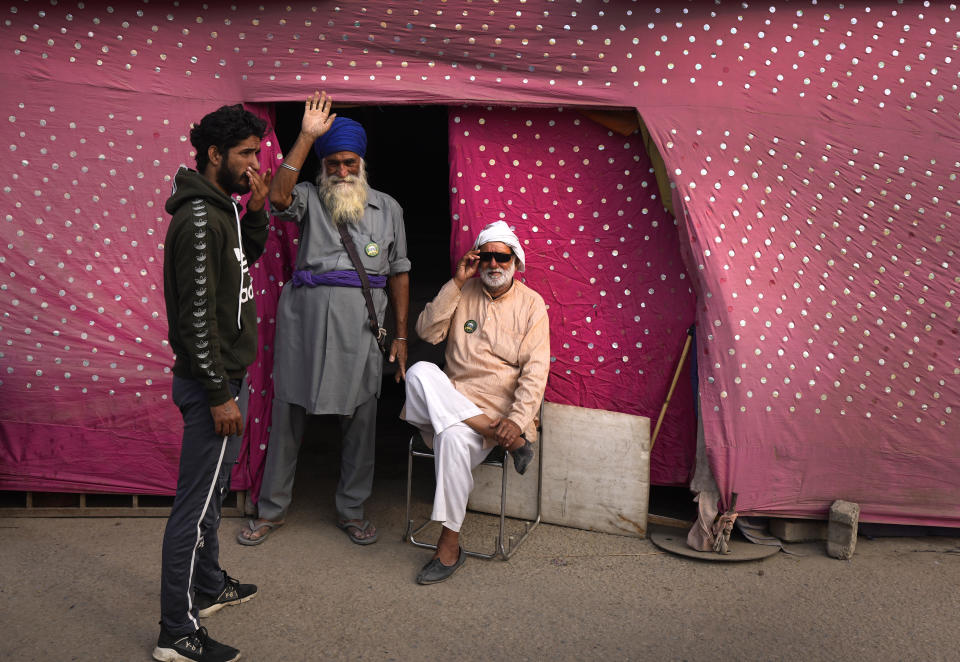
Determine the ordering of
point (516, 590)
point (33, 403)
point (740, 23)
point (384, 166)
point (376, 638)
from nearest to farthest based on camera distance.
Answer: point (376, 638)
point (516, 590)
point (740, 23)
point (33, 403)
point (384, 166)

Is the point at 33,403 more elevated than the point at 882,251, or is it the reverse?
the point at 882,251

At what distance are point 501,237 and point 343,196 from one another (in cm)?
78

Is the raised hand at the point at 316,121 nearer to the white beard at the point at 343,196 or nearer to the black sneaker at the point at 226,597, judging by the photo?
the white beard at the point at 343,196

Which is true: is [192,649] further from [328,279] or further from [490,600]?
[328,279]

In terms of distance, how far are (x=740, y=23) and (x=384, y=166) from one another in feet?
12.4

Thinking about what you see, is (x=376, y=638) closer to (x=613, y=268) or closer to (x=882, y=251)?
(x=613, y=268)

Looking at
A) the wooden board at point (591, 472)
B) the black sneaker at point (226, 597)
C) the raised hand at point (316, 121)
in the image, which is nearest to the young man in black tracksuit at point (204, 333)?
the black sneaker at point (226, 597)

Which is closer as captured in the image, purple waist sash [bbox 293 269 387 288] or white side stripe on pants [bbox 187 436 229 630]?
white side stripe on pants [bbox 187 436 229 630]

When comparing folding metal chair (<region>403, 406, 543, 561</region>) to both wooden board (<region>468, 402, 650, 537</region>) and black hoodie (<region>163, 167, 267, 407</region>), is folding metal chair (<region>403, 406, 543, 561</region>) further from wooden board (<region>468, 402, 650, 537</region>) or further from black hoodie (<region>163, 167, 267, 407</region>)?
black hoodie (<region>163, 167, 267, 407</region>)

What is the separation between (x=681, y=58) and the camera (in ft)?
12.3

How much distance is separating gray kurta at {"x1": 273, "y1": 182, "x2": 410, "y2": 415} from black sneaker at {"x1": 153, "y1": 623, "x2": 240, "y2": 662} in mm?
1210

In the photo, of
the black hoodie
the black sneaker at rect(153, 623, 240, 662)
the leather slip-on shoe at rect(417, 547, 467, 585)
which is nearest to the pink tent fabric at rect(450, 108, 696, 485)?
the leather slip-on shoe at rect(417, 547, 467, 585)

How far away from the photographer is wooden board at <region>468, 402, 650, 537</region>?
3912 mm

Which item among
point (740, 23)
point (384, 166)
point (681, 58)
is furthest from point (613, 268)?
point (384, 166)
